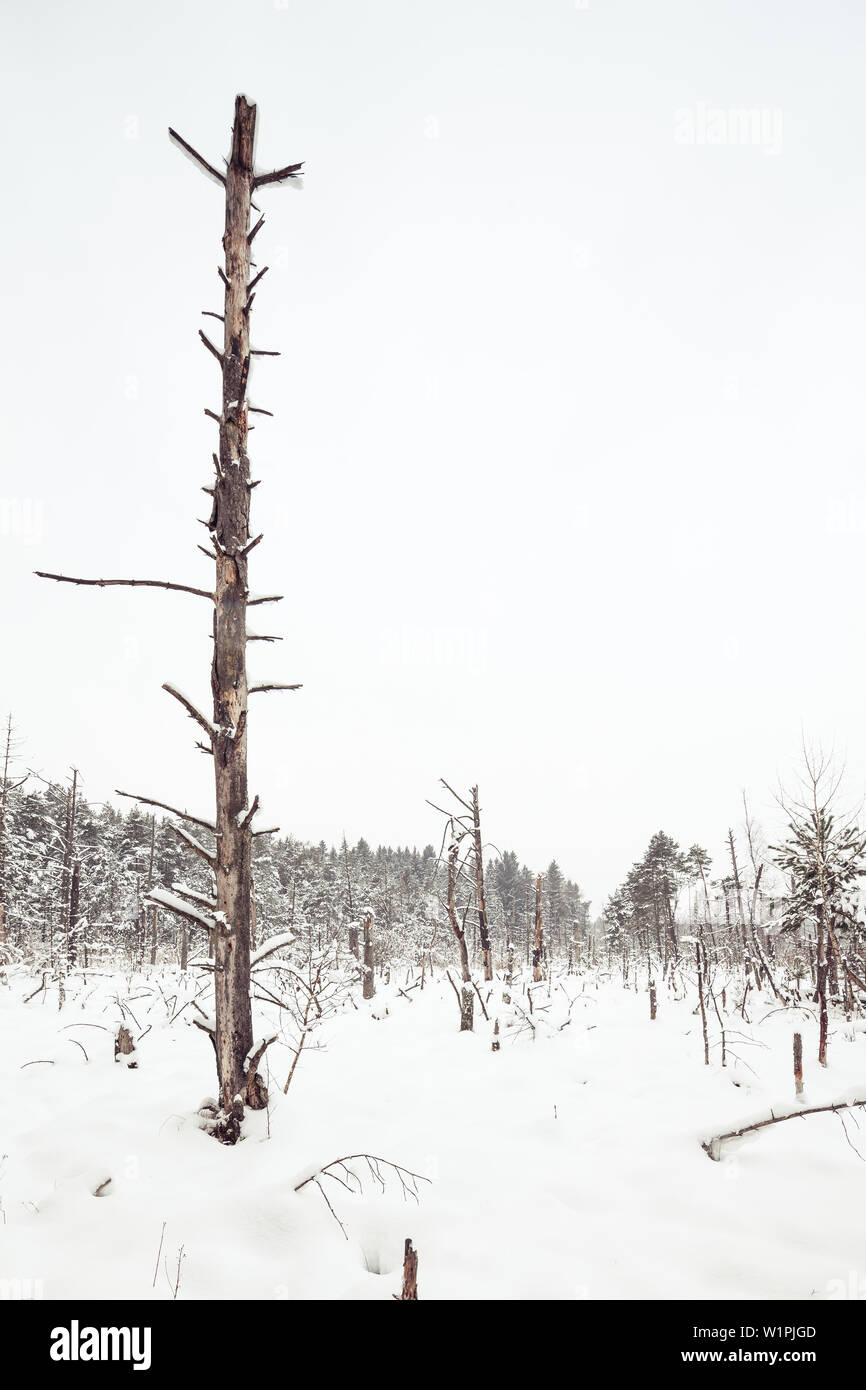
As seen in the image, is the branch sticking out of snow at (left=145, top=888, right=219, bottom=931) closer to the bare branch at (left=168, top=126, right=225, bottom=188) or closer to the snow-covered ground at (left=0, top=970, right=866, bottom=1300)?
the snow-covered ground at (left=0, top=970, right=866, bottom=1300)

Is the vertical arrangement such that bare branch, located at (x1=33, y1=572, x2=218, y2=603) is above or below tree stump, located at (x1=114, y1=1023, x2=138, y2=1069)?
above

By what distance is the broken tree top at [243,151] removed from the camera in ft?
16.7

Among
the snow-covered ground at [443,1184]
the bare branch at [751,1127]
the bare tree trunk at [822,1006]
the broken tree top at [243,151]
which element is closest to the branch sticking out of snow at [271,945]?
the snow-covered ground at [443,1184]

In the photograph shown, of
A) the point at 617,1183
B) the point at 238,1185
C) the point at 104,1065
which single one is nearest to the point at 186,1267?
the point at 238,1185

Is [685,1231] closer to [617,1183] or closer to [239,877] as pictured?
[617,1183]

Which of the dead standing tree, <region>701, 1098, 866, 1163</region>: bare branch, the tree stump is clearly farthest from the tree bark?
<region>701, 1098, 866, 1163</region>: bare branch

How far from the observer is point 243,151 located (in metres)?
5.14

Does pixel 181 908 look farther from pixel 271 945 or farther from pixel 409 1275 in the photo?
pixel 409 1275

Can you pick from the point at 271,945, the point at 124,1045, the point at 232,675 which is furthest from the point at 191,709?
the point at 124,1045

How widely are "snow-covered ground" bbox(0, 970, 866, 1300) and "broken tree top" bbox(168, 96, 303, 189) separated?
7.60 m

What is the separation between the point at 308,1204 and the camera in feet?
11.1

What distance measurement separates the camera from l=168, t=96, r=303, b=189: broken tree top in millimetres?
5090

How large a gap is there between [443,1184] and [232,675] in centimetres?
375

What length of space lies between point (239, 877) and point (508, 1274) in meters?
2.77
